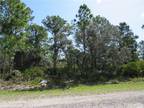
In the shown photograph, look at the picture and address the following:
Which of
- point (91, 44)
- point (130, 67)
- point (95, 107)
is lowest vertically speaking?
point (95, 107)

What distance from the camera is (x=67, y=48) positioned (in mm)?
67688

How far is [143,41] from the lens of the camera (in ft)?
260

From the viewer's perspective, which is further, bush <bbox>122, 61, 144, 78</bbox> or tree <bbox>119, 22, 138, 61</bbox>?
tree <bbox>119, 22, 138, 61</bbox>

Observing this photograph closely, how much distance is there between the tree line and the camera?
140 feet

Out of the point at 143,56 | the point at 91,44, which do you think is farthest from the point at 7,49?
the point at 143,56

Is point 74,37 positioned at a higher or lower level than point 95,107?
higher

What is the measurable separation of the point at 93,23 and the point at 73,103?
38.5m

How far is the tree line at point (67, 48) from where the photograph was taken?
42.5 m

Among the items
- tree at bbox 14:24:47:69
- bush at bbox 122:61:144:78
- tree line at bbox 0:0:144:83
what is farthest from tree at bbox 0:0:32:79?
tree at bbox 14:24:47:69

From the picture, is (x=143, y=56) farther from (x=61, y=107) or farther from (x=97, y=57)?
(x=61, y=107)

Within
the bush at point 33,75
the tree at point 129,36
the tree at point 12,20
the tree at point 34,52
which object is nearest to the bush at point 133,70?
the bush at point 33,75

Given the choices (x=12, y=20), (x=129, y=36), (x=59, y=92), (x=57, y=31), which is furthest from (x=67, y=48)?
(x=59, y=92)

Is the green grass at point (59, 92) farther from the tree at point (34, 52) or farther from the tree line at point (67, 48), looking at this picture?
the tree at point (34, 52)

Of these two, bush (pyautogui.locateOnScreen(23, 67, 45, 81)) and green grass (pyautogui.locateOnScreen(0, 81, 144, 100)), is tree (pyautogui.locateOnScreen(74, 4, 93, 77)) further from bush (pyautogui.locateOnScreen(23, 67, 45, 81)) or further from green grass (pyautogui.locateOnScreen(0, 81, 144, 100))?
green grass (pyautogui.locateOnScreen(0, 81, 144, 100))
